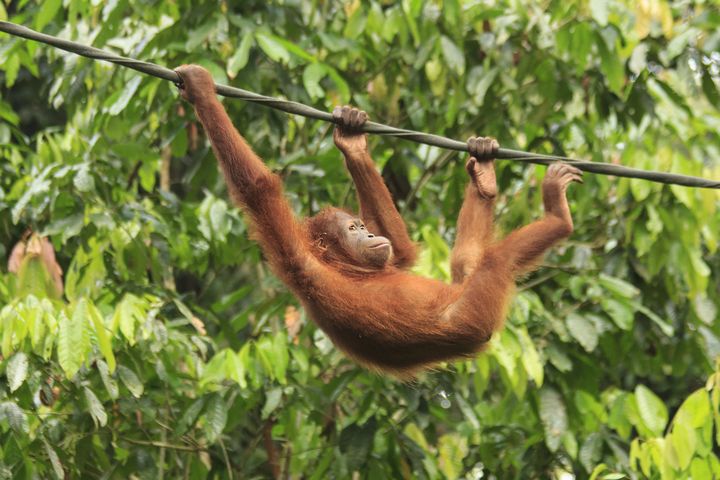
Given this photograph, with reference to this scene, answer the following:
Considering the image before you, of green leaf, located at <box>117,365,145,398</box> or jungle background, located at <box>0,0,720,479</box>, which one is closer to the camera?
green leaf, located at <box>117,365,145,398</box>

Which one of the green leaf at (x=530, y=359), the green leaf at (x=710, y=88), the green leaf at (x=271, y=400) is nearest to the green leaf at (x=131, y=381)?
the green leaf at (x=271, y=400)

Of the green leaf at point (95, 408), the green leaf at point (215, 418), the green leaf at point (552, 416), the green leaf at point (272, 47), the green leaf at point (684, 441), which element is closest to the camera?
the green leaf at point (684, 441)

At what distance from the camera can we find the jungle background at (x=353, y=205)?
484 cm

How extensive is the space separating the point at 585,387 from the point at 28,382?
2.71 metres

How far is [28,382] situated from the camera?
4387mm

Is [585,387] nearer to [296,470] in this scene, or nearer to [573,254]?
[573,254]

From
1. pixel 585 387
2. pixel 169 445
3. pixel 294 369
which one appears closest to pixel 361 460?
pixel 294 369

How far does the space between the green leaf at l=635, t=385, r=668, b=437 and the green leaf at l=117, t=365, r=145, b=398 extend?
7.15 feet

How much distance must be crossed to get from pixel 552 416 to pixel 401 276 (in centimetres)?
124

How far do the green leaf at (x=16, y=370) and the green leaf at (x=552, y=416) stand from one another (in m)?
2.38

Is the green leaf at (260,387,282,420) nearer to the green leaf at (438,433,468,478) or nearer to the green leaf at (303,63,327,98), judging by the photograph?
the green leaf at (438,433,468,478)

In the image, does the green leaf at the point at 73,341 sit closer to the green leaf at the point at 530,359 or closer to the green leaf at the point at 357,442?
the green leaf at the point at 357,442

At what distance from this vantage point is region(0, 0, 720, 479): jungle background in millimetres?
4840

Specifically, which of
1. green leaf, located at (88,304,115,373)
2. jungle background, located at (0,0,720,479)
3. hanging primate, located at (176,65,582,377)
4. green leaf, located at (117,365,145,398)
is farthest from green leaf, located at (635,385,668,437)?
green leaf, located at (88,304,115,373)
